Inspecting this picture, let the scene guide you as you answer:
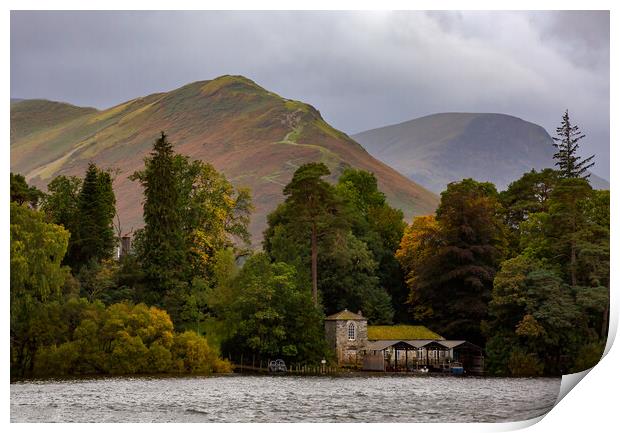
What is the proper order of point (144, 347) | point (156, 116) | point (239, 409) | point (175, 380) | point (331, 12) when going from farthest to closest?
point (156, 116) < point (144, 347) < point (175, 380) < point (331, 12) < point (239, 409)

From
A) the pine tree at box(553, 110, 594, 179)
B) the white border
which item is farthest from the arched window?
the white border

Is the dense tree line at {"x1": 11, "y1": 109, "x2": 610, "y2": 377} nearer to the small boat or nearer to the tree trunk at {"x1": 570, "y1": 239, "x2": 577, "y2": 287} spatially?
the tree trunk at {"x1": 570, "y1": 239, "x2": 577, "y2": 287}

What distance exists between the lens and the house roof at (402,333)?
45.8 m

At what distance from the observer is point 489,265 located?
46.2 metres

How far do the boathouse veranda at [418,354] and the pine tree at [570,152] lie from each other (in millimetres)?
8170

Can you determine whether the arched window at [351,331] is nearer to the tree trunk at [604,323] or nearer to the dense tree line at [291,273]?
the dense tree line at [291,273]

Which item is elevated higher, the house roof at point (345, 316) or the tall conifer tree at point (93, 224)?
the tall conifer tree at point (93, 224)

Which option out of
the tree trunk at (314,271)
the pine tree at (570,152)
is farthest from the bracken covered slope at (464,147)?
the tree trunk at (314,271)

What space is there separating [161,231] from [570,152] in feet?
53.3

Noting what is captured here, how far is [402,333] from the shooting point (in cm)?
4622
